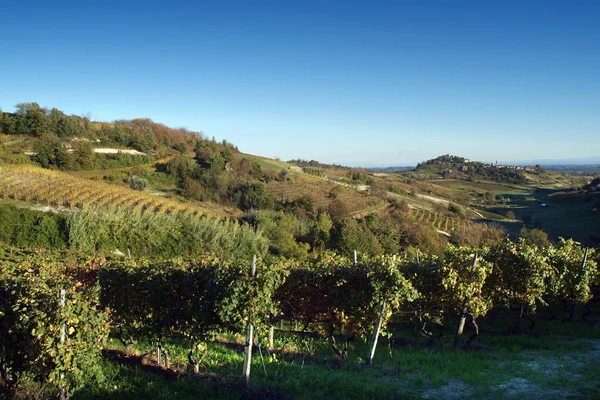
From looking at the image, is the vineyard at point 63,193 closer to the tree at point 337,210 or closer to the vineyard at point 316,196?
the tree at point 337,210

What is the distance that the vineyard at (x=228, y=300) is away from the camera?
18.0ft

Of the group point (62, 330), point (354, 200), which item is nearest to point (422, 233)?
point (354, 200)

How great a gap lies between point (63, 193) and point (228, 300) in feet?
86.4

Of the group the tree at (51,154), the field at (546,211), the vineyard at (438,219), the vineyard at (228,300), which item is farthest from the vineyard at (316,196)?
the vineyard at (228,300)

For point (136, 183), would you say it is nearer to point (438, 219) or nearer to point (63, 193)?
point (63, 193)

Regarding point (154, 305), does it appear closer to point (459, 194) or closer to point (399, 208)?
point (399, 208)

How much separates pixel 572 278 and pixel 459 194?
9343 cm

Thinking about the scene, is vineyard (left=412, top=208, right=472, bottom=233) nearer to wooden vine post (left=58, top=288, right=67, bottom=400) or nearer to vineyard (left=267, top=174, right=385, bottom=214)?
vineyard (left=267, top=174, right=385, bottom=214)

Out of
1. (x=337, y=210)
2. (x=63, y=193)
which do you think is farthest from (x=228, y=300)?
(x=337, y=210)

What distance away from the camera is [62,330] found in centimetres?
527

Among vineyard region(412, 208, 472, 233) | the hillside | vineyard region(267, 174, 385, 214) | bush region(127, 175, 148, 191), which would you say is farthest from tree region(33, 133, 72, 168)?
vineyard region(412, 208, 472, 233)

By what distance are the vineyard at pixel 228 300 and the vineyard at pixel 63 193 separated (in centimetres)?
1841

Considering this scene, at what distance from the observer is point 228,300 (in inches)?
255

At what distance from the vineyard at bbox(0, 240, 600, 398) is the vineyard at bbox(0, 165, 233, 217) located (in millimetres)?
18414
